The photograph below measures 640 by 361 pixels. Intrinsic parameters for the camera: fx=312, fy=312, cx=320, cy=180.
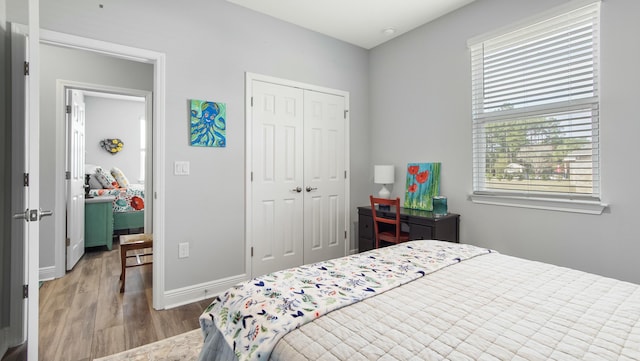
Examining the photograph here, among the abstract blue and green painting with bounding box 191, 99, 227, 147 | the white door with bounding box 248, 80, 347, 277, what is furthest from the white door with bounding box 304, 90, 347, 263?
the abstract blue and green painting with bounding box 191, 99, 227, 147

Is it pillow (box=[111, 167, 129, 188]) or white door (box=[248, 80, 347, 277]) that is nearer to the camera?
white door (box=[248, 80, 347, 277])

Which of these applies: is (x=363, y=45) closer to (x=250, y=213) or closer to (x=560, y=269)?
(x=250, y=213)

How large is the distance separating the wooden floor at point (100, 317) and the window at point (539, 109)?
113 inches

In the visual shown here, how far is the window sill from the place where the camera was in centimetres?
221

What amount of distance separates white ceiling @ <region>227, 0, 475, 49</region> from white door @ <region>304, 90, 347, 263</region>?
727mm

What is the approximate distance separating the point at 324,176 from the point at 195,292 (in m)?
1.78

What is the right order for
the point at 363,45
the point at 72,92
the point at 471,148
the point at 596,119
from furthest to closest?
1. the point at 363,45
2. the point at 72,92
3. the point at 471,148
4. the point at 596,119

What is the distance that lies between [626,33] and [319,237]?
3.04 metres

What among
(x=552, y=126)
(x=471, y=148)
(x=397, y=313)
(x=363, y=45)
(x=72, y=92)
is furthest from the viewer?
(x=363, y=45)

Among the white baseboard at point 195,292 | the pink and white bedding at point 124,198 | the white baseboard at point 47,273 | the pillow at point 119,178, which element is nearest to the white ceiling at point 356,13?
the white baseboard at point 195,292

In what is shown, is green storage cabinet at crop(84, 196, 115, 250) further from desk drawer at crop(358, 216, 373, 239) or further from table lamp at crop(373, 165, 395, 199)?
table lamp at crop(373, 165, 395, 199)

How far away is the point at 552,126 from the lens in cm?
244

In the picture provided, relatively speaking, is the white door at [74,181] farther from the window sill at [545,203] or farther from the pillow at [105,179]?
the window sill at [545,203]

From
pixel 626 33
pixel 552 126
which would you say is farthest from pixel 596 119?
pixel 626 33
